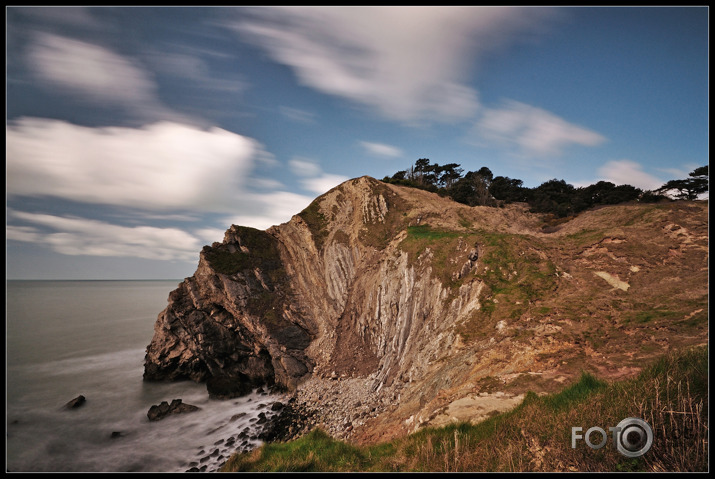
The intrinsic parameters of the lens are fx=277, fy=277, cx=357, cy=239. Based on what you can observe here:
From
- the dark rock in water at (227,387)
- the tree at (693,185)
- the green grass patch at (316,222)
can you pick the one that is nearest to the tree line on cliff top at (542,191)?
the tree at (693,185)

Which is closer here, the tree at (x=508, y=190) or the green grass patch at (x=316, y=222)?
the green grass patch at (x=316, y=222)

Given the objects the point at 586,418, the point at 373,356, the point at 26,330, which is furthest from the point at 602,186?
the point at 26,330

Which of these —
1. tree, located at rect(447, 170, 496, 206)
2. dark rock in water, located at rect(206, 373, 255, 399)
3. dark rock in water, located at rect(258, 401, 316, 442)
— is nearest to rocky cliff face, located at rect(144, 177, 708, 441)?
dark rock in water, located at rect(206, 373, 255, 399)

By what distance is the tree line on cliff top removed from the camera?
39562 mm

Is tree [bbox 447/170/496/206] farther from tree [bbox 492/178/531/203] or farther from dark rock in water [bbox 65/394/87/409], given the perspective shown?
dark rock in water [bbox 65/394/87/409]

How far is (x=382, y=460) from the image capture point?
26.1 ft

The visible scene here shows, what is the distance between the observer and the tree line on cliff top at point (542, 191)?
3956 centimetres

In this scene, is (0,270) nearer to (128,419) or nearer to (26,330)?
(128,419)

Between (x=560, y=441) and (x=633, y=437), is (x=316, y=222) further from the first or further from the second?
(x=633, y=437)

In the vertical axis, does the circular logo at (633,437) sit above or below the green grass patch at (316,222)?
below

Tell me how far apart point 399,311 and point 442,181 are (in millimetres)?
57816

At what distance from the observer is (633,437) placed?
5.38 metres

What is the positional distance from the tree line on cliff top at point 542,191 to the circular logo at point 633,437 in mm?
52201

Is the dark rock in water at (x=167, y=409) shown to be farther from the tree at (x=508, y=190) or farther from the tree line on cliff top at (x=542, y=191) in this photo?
the tree at (x=508, y=190)
